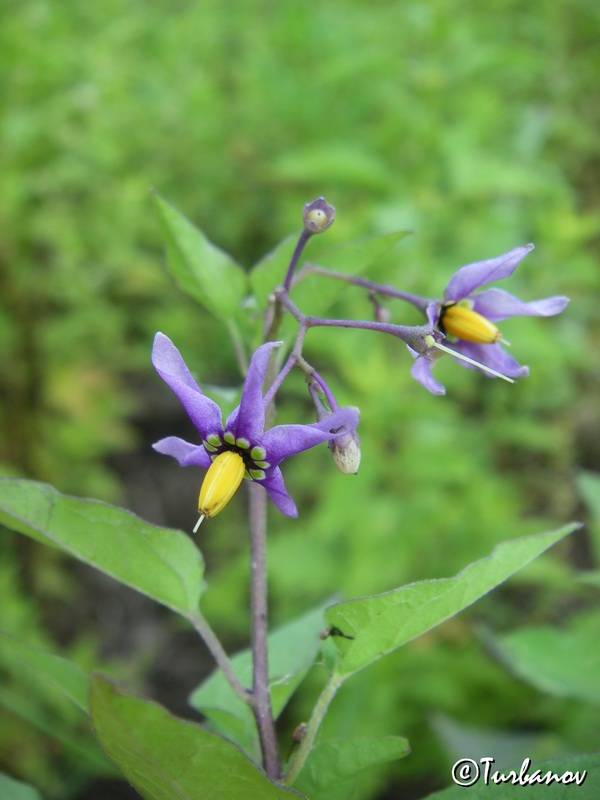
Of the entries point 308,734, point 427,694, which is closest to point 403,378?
point 427,694

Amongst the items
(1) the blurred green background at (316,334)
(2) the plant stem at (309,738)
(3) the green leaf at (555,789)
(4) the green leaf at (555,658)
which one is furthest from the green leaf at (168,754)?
(1) the blurred green background at (316,334)

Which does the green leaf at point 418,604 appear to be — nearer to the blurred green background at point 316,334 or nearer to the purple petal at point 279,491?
the purple petal at point 279,491

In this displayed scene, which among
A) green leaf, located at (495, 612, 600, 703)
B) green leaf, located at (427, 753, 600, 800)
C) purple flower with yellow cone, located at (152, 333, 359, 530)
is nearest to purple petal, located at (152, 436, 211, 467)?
purple flower with yellow cone, located at (152, 333, 359, 530)

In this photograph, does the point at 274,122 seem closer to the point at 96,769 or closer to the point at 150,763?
the point at 96,769

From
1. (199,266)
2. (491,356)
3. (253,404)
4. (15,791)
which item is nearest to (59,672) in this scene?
(15,791)

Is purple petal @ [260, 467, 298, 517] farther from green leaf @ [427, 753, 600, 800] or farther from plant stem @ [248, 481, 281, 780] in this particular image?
green leaf @ [427, 753, 600, 800]
